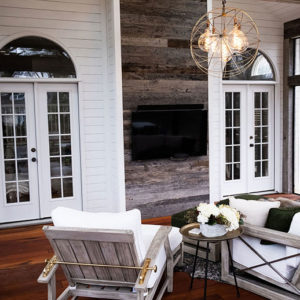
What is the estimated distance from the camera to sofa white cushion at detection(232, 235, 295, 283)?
129 inches

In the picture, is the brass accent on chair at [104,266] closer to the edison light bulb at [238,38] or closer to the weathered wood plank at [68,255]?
the weathered wood plank at [68,255]

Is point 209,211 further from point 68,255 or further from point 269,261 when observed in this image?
point 68,255

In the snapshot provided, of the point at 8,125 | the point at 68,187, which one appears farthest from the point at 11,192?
the point at 8,125

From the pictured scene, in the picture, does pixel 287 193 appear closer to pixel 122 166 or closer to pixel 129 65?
pixel 122 166

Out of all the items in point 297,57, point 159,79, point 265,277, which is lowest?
point 265,277

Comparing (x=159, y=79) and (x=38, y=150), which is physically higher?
(x=159, y=79)

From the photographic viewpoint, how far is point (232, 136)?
709 cm

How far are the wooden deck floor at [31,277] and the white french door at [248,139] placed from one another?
11.5ft

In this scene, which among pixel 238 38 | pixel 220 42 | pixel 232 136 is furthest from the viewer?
pixel 232 136

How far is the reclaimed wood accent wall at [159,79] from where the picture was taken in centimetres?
551

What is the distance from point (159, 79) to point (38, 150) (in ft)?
6.69

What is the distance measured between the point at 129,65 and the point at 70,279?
10.7 feet

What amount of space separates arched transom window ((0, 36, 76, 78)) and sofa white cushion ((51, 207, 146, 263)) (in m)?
3.19

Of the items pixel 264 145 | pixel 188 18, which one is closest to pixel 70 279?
pixel 188 18
